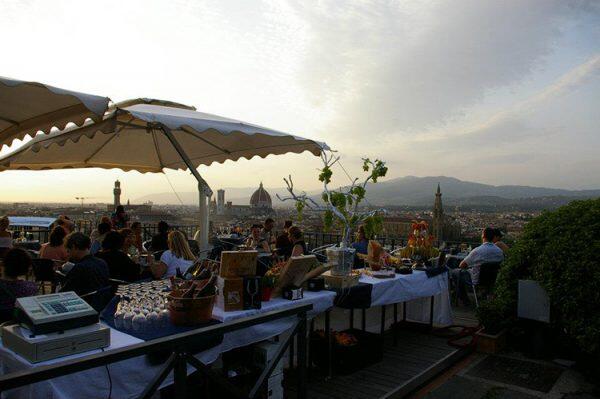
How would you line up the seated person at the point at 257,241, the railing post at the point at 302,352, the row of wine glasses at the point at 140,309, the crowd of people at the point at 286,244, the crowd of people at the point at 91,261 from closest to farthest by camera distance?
the railing post at the point at 302,352
the row of wine glasses at the point at 140,309
the crowd of people at the point at 91,261
the crowd of people at the point at 286,244
the seated person at the point at 257,241

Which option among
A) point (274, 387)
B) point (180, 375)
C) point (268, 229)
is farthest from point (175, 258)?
point (268, 229)

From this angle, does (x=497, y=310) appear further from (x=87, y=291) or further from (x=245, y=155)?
(x=87, y=291)

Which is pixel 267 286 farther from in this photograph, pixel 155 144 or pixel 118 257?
pixel 155 144

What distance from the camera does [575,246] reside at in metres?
4.67

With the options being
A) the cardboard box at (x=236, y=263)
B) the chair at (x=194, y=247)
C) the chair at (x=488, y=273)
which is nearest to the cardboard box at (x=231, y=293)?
the cardboard box at (x=236, y=263)

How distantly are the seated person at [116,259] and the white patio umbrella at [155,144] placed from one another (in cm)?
95

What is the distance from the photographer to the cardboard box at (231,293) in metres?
3.21

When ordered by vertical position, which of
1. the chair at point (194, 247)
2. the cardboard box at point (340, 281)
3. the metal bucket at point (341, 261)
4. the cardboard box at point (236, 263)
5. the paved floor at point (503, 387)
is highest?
the cardboard box at point (236, 263)

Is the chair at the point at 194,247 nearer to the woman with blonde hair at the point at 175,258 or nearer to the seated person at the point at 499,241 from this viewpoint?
the woman with blonde hair at the point at 175,258

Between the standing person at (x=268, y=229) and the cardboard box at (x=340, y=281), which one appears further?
the standing person at (x=268, y=229)

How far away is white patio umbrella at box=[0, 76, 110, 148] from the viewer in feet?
11.8

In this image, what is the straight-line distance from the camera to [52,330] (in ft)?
7.15

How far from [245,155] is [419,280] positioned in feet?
9.99

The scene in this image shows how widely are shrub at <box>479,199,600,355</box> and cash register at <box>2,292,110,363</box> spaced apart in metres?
4.21
